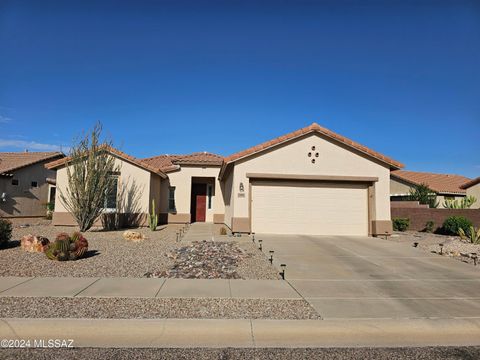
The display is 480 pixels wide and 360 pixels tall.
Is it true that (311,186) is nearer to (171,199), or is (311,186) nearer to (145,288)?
(171,199)

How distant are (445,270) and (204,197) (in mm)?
16293

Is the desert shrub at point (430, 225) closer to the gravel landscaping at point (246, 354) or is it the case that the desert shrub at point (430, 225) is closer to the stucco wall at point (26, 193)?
the gravel landscaping at point (246, 354)

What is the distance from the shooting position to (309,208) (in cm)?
1514

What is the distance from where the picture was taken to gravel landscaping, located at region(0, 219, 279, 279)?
25.2 ft

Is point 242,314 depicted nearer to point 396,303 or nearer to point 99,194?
point 396,303

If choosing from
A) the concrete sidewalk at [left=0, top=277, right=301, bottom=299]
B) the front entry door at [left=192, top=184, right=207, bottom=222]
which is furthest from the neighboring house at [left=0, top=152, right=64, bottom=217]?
the concrete sidewalk at [left=0, top=277, right=301, bottom=299]

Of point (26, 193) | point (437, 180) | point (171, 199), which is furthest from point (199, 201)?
point (437, 180)

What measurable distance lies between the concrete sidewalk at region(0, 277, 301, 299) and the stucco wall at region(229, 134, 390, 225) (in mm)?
7748

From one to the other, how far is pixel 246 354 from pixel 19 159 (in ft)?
87.5

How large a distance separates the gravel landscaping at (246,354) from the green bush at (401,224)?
1614 cm

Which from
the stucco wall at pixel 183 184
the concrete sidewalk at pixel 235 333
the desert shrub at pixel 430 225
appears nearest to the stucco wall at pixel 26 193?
the stucco wall at pixel 183 184

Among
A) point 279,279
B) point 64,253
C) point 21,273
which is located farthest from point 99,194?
point 279,279

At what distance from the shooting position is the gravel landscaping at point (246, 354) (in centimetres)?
406

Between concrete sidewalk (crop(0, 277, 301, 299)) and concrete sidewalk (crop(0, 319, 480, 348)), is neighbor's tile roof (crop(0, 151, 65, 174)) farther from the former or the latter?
concrete sidewalk (crop(0, 319, 480, 348))
